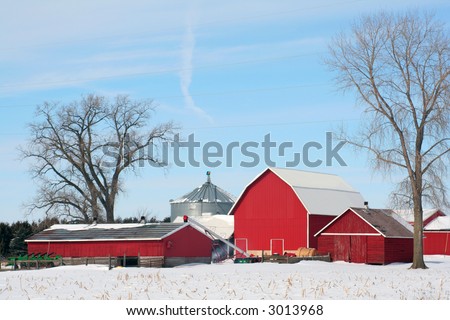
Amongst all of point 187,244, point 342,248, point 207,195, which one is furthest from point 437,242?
point 187,244

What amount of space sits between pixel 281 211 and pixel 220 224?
26.3 feet

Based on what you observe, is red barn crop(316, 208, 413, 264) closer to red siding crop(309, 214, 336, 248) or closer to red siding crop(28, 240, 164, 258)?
red siding crop(309, 214, 336, 248)

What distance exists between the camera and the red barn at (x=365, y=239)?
56.1m

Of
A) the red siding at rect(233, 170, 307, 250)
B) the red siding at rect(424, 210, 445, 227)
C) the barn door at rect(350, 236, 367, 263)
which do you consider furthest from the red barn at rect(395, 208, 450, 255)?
the barn door at rect(350, 236, 367, 263)

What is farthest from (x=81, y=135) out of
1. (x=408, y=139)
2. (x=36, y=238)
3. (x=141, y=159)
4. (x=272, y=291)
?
(x=272, y=291)

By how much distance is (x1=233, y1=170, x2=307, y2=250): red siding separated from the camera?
64.5 m

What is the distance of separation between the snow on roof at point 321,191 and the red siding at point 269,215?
68cm

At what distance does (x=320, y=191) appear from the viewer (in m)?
68.3

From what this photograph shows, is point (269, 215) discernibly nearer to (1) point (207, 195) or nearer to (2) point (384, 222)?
(2) point (384, 222)

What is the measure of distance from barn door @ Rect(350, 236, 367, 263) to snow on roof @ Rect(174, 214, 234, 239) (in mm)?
14698

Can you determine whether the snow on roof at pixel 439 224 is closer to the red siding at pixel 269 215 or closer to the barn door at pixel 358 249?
the red siding at pixel 269 215

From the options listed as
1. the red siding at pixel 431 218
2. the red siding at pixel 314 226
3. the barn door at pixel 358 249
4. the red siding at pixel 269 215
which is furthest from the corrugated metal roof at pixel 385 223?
the red siding at pixel 431 218
